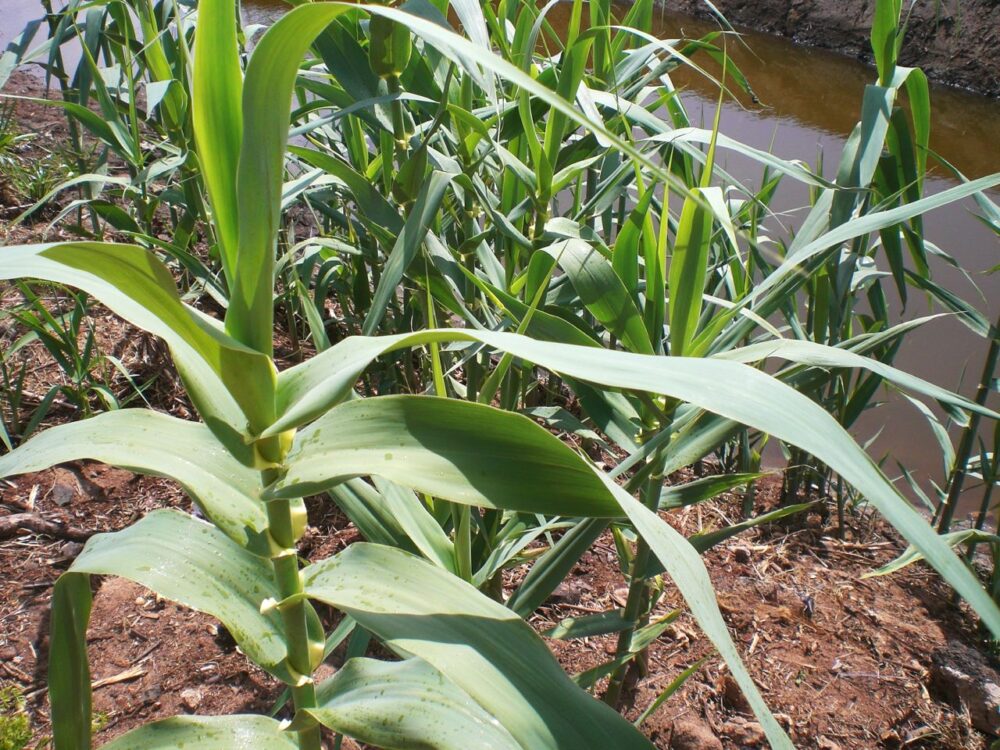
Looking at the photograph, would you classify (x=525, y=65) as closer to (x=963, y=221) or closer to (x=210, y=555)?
(x=210, y=555)

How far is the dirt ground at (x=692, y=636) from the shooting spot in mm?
1064

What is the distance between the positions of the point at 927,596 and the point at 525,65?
108 cm

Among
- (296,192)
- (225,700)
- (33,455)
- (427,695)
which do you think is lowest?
(225,700)

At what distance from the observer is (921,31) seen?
439cm

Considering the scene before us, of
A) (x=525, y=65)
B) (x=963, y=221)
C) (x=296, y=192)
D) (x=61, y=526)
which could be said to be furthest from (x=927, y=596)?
(x=963, y=221)

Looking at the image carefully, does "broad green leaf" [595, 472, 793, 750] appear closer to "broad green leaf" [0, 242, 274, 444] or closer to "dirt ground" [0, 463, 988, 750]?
"broad green leaf" [0, 242, 274, 444]

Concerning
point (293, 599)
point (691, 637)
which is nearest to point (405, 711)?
point (293, 599)

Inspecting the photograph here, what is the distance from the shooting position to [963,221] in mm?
2641

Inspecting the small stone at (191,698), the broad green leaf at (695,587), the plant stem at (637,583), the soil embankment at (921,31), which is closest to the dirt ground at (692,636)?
the small stone at (191,698)

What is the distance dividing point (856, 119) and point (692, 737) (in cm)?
334

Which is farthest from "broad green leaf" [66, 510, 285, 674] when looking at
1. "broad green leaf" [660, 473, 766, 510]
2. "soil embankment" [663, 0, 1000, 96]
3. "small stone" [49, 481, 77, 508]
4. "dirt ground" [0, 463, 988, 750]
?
"soil embankment" [663, 0, 1000, 96]

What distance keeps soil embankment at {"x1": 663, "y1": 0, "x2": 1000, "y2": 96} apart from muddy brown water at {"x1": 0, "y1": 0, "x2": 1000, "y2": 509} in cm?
11

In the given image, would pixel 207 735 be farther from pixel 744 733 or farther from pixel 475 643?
pixel 744 733

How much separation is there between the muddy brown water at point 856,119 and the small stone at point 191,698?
1046 millimetres
